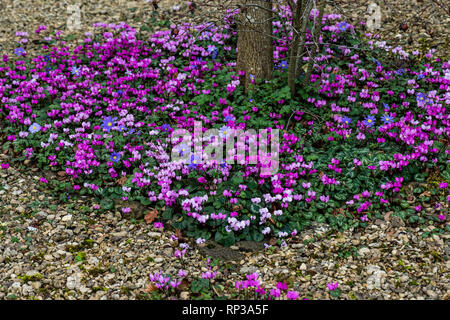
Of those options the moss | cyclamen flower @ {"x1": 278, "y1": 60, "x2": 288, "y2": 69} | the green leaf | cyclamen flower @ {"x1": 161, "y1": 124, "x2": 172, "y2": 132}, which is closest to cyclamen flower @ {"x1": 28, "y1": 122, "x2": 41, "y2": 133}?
cyclamen flower @ {"x1": 161, "y1": 124, "x2": 172, "y2": 132}

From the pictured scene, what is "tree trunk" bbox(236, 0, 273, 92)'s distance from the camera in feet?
24.8

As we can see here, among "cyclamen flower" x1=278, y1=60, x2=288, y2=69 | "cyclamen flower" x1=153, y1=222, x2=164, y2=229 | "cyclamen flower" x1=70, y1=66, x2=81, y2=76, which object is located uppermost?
"cyclamen flower" x1=278, y1=60, x2=288, y2=69

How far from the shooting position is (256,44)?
7.69 m

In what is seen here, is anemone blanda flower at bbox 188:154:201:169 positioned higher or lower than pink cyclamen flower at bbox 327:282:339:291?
higher

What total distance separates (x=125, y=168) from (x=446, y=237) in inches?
177

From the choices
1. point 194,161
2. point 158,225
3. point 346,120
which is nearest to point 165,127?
point 194,161

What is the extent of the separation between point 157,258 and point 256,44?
4.20 meters

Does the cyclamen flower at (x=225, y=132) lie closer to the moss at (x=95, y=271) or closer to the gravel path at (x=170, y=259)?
the gravel path at (x=170, y=259)

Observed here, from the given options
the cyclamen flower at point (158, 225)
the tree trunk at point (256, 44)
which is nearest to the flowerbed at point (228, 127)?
the cyclamen flower at point (158, 225)

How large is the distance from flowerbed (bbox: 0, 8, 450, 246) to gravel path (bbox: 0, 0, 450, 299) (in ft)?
0.83

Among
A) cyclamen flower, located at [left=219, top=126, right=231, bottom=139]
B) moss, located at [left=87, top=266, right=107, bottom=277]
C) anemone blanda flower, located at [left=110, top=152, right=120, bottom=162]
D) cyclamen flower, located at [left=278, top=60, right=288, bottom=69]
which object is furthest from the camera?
cyclamen flower, located at [left=278, top=60, right=288, bottom=69]

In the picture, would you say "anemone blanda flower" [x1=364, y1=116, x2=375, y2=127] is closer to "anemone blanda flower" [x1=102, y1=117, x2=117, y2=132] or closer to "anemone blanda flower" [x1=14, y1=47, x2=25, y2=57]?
"anemone blanda flower" [x1=102, y1=117, x2=117, y2=132]

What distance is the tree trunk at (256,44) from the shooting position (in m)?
7.56

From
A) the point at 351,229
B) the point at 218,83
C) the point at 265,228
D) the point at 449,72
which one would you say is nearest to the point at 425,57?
the point at 449,72
